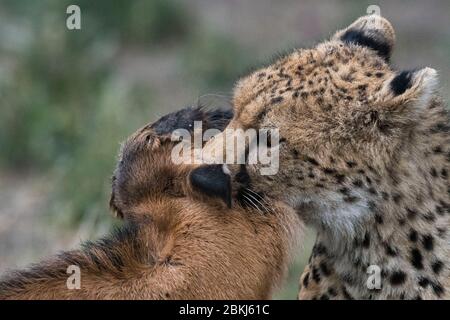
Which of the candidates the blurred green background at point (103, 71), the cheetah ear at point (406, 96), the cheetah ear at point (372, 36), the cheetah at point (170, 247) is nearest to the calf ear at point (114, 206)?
the cheetah at point (170, 247)

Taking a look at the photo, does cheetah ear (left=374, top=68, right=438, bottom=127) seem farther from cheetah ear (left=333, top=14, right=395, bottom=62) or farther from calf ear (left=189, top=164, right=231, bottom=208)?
calf ear (left=189, top=164, right=231, bottom=208)

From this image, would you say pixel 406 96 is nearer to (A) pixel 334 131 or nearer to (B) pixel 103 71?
(A) pixel 334 131

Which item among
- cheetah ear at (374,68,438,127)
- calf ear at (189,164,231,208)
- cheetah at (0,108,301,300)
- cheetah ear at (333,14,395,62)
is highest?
cheetah ear at (333,14,395,62)

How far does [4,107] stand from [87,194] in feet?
4.53

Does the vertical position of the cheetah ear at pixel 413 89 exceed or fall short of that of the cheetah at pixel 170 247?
it exceeds it

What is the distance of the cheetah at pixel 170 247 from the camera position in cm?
331

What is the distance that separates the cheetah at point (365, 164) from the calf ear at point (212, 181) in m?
0.23

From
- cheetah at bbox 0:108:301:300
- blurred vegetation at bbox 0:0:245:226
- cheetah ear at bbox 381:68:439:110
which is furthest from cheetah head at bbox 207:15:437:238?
blurred vegetation at bbox 0:0:245:226

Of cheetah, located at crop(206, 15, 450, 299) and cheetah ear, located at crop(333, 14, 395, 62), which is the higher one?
cheetah ear, located at crop(333, 14, 395, 62)

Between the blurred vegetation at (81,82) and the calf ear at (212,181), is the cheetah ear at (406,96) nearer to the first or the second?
the calf ear at (212,181)

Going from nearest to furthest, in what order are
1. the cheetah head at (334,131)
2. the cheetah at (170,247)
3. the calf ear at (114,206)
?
the cheetah at (170,247) → the calf ear at (114,206) → the cheetah head at (334,131)

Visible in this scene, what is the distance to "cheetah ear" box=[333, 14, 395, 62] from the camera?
4160 millimetres

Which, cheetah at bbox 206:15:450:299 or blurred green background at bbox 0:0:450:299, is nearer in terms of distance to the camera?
cheetah at bbox 206:15:450:299

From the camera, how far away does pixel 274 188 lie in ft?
12.1
